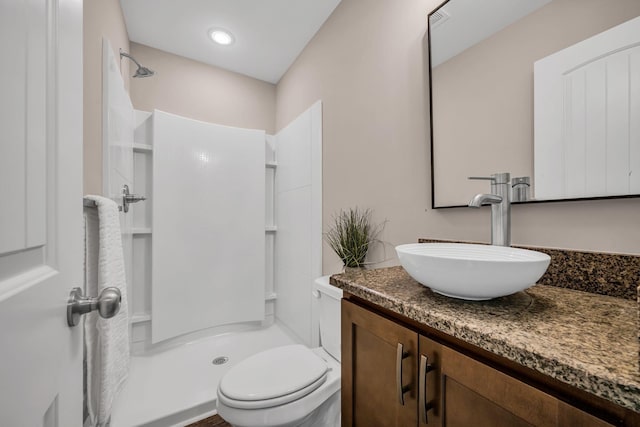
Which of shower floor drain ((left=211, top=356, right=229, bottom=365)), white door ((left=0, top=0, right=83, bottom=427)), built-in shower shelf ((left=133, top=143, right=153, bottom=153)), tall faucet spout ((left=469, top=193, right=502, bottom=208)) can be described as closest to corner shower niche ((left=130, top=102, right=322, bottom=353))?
built-in shower shelf ((left=133, top=143, right=153, bottom=153))

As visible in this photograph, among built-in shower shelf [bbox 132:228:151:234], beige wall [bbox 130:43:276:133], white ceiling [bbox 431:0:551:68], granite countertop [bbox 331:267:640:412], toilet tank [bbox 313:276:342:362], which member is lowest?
toilet tank [bbox 313:276:342:362]

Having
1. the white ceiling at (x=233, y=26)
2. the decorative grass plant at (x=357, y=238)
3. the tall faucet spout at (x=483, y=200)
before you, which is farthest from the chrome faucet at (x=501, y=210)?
the white ceiling at (x=233, y=26)

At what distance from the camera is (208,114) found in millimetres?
2475

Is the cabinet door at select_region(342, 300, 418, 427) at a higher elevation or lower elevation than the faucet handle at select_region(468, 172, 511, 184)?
lower

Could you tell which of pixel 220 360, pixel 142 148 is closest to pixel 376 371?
pixel 220 360

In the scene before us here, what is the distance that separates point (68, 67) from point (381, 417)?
1.01 m

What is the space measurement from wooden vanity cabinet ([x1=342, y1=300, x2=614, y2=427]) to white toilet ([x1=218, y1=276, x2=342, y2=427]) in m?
0.33

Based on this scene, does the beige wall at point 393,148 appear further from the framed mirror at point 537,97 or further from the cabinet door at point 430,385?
the cabinet door at point 430,385

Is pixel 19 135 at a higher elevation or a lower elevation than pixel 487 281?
higher

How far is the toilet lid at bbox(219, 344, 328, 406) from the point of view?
1080mm

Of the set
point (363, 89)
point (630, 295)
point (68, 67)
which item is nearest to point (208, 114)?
point (363, 89)

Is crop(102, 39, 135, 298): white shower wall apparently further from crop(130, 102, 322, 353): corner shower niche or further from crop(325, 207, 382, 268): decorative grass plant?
crop(325, 207, 382, 268): decorative grass plant

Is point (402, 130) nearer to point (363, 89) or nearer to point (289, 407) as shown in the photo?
point (363, 89)

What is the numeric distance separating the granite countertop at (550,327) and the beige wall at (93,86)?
4.01 ft
